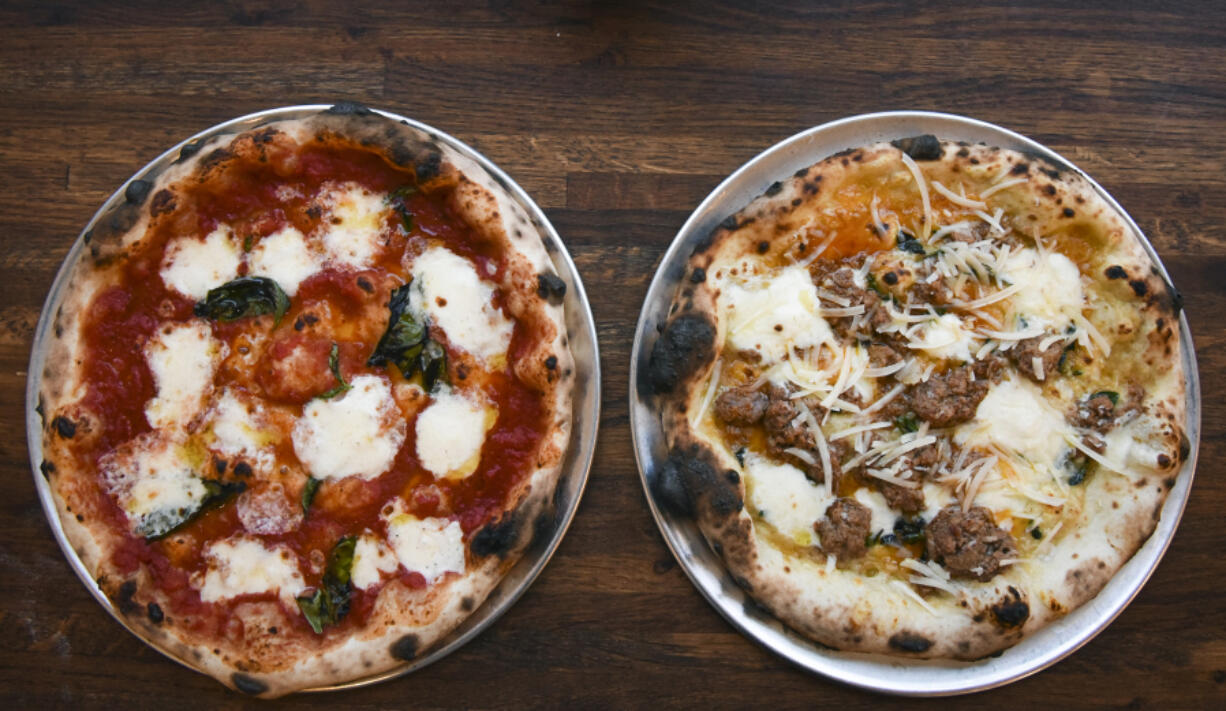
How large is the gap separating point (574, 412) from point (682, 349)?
1.61 ft

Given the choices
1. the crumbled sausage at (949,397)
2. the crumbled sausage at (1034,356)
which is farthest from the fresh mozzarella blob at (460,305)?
the crumbled sausage at (1034,356)

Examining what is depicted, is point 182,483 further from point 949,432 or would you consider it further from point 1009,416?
point 1009,416

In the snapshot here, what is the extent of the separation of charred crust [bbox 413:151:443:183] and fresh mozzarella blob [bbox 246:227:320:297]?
0.46 meters

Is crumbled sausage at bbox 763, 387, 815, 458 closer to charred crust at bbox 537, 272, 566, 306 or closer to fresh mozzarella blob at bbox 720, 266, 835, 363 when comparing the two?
fresh mozzarella blob at bbox 720, 266, 835, 363

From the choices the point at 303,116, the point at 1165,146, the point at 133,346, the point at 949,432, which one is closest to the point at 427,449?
the point at 133,346

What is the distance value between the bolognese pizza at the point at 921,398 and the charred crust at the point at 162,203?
165 centimetres

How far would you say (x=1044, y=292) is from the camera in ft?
8.59

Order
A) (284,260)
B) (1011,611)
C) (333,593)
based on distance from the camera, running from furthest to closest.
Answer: (284,260) → (333,593) → (1011,611)

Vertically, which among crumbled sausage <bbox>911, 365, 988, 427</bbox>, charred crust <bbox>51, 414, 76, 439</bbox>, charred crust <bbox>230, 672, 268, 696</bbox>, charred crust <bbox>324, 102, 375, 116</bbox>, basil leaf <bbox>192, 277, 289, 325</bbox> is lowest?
charred crust <bbox>230, 672, 268, 696</bbox>

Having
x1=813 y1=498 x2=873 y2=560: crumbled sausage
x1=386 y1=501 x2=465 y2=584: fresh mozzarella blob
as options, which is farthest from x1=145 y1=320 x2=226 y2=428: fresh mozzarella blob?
x1=813 y1=498 x2=873 y2=560: crumbled sausage

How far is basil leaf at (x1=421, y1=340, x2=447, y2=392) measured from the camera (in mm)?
2564

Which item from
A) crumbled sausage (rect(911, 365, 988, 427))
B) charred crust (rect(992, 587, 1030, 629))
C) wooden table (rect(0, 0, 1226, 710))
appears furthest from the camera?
wooden table (rect(0, 0, 1226, 710))

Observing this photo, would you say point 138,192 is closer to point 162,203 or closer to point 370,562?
point 162,203

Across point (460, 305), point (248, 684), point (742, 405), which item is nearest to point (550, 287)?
point (460, 305)
